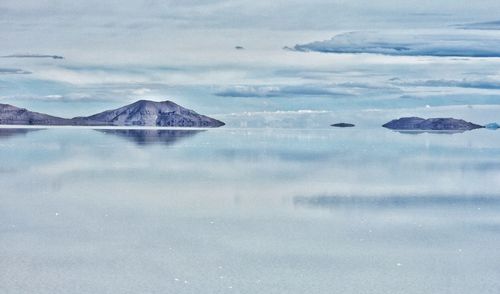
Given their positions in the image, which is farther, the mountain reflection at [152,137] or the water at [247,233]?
the mountain reflection at [152,137]

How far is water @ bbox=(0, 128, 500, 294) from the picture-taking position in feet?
48.6

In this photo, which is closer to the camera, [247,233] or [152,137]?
[247,233]

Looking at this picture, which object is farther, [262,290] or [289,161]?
[289,161]

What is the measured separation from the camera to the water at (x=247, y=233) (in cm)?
1483

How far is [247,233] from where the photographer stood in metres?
19.8

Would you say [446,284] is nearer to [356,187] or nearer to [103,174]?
[356,187]

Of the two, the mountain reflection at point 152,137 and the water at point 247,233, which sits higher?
the mountain reflection at point 152,137

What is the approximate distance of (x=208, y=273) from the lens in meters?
15.3

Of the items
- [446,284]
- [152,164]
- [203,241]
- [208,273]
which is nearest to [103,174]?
[152,164]

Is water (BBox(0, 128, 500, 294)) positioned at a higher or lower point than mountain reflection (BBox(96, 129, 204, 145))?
lower

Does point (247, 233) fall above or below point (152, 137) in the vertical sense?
below

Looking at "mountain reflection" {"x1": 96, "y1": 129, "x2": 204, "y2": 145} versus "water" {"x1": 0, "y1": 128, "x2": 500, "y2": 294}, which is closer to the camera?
"water" {"x1": 0, "y1": 128, "x2": 500, "y2": 294}

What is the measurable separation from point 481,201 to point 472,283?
13.0 meters

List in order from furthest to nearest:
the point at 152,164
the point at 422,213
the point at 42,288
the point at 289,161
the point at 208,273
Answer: the point at 289,161, the point at 152,164, the point at 422,213, the point at 208,273, the point at 42,288
